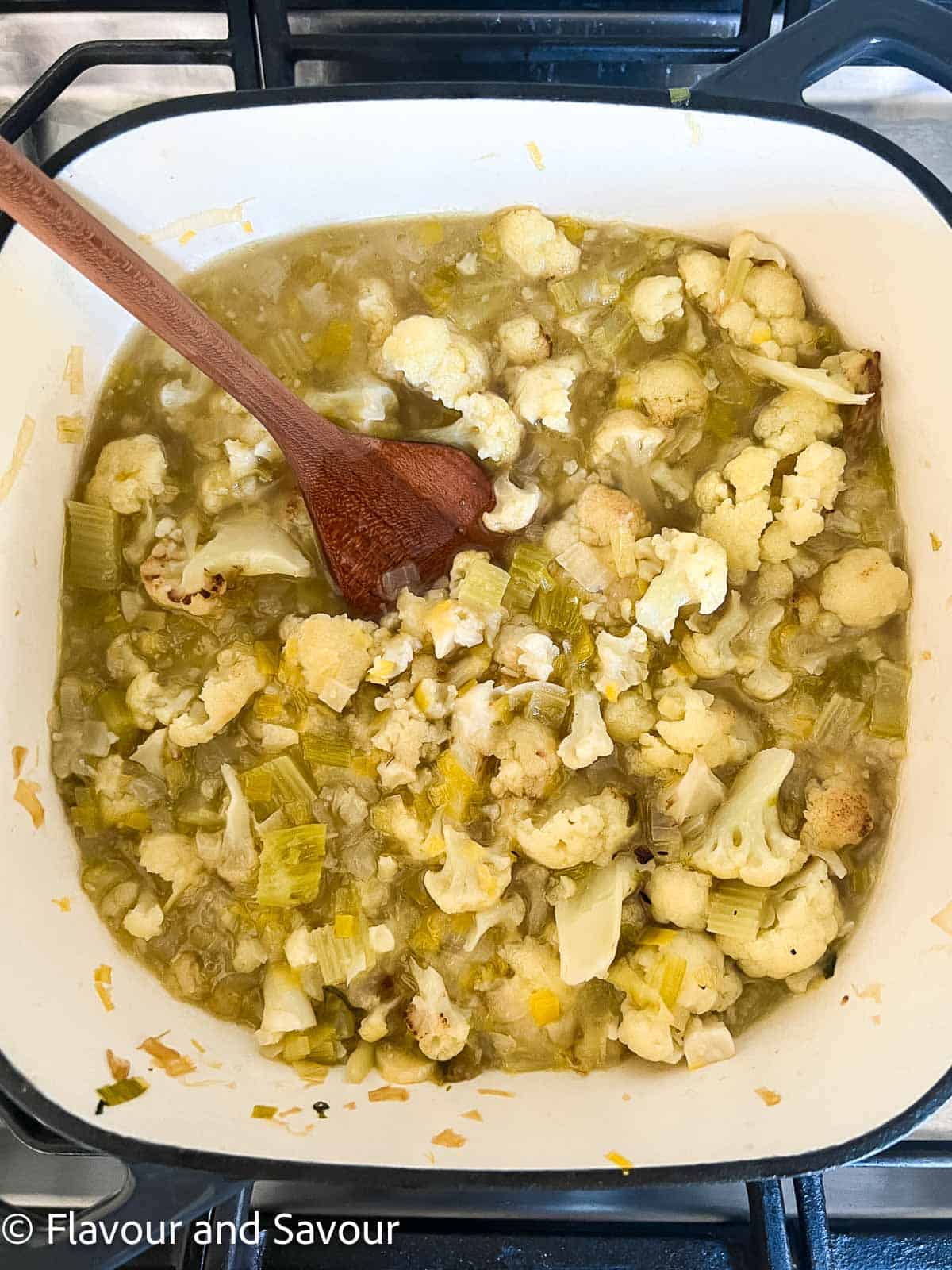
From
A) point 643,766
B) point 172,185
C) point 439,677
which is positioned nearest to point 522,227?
point 172,185

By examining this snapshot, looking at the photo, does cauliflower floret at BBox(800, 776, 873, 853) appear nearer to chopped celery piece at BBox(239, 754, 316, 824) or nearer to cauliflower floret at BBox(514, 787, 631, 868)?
cauliflower floret at BBox(514, 787, 631, 868)

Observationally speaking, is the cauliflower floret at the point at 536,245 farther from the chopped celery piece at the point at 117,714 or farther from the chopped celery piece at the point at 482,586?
the chopped celery piece at the point at 117,714

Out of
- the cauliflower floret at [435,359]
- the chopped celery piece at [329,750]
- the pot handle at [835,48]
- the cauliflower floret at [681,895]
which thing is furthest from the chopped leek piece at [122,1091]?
the pot handle at [835,48]

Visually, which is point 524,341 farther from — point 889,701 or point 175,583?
point 889,701

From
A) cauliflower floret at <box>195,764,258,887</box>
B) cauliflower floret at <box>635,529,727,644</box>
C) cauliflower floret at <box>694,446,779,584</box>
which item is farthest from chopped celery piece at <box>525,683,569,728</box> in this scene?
cauliflower floret at <box>195,764,258,887</box>

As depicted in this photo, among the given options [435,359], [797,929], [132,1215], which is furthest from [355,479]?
[132,1215]
